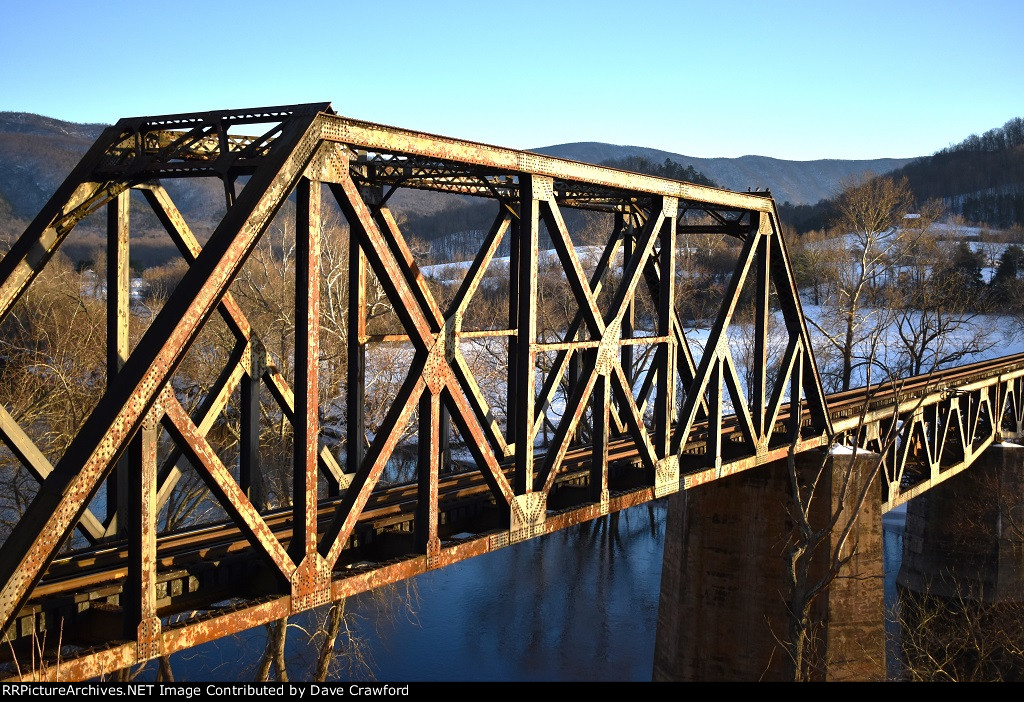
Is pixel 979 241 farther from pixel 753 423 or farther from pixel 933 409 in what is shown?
pixel 753 423

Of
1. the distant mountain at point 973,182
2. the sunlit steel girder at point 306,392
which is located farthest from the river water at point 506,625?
the distant mountain at point 973,182

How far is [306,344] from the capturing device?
621cm

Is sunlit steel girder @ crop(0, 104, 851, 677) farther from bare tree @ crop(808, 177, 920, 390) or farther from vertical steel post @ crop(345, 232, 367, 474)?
bare tree @ crop(808, 177, 920, 390)

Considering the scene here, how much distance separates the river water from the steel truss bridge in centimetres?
1140

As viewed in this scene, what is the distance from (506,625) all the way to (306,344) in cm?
2344

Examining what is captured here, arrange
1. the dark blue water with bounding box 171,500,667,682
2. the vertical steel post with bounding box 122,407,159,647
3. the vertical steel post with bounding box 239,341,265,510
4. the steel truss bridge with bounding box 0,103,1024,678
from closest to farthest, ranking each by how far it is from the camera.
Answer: the vertical steel post with bounding box 122,407,159,647
the steel truss bridge with bounding box 0,103,1024,678
the vertical steel post with bounding box 239,341,265,510
the dark blue water with bounding box 171,500,667,682

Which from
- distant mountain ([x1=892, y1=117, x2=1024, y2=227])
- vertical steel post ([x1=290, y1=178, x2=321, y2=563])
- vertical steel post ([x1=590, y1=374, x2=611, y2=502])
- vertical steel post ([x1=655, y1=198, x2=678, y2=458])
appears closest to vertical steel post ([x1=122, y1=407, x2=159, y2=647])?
vertical steel post ([x1=290, y1=178, x2=321, y2=563])

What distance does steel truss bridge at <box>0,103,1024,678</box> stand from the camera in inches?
209

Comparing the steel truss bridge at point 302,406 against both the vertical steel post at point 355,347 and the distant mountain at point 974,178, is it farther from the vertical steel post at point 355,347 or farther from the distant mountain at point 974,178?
the distant mountain at point 974,178

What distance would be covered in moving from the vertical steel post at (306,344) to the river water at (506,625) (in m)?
14.4

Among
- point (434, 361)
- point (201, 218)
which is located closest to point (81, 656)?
point (434, 361)

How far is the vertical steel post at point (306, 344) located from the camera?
6168 millimetres
